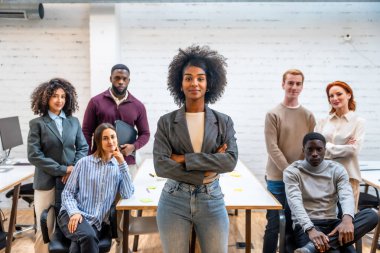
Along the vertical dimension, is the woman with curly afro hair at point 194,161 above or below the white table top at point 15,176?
above

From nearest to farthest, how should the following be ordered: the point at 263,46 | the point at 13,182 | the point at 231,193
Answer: the point at 231,193
the point at 13,182
the point at 263,46

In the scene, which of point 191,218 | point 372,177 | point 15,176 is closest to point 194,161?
point 191,218

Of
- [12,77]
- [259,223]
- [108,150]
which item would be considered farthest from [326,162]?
[12,77]

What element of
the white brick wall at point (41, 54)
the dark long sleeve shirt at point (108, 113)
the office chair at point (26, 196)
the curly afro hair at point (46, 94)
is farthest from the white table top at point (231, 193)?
the white brick wall at point (41, 54)

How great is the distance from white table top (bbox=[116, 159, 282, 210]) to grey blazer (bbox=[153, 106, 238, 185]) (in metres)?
0.66

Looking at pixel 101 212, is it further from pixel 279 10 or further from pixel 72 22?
pixel 279 10

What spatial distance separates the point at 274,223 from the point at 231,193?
401 mm

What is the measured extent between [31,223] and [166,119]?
9.98 feet

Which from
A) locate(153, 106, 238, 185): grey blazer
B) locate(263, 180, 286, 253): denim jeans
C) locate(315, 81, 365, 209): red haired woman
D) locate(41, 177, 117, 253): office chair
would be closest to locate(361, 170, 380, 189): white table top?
locate(315, 81, 365, 209): red haired woman

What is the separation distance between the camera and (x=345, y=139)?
288 cm

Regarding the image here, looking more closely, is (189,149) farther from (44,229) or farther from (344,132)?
(344,132)

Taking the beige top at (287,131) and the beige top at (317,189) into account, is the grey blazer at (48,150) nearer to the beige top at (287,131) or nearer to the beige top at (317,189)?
the beige top at (287,131)

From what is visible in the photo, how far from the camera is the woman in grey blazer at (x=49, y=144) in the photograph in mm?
2641

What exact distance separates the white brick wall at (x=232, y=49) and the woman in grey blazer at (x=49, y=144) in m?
1.86
